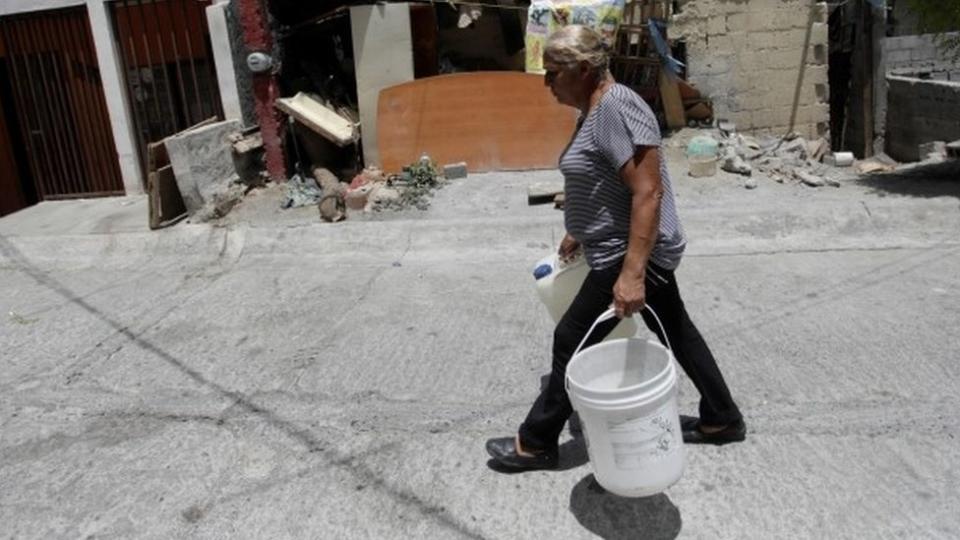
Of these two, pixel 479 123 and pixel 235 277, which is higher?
pixel 479 123

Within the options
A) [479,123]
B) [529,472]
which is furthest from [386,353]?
[479,123]

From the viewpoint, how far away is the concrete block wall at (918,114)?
10.9 metres

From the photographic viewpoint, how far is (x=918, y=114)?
11758mm

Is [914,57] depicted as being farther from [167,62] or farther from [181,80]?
[167,62]

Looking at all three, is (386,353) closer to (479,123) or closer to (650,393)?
(650,393)

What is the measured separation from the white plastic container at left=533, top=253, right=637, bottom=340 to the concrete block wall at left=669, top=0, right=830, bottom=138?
6.59 m

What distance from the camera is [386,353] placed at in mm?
4801

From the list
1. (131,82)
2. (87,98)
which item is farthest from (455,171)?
(87,98)

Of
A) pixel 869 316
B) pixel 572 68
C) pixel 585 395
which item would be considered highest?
pixel 572 68

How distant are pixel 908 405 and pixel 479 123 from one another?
5.33m

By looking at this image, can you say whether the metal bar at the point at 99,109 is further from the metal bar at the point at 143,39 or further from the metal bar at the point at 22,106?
the metal bar at the point at 22,106

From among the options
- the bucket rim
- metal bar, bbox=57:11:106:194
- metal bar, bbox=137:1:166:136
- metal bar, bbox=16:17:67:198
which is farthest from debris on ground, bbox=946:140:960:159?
metal bar, bbox=16:17:67:198

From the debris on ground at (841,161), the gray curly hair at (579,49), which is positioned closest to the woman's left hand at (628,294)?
the gray curly hair at (579,49)

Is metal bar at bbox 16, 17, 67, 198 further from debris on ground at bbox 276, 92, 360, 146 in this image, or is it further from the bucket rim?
the bucket rim
